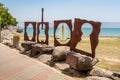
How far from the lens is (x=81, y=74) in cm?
1419

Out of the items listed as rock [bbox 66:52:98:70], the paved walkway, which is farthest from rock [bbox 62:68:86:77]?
the paved walkway

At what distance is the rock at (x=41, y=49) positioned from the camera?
59.5 ft

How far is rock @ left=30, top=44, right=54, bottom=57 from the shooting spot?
714 inches

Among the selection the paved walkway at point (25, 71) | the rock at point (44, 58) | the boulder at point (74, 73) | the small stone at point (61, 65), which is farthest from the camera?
the rock at point (44, 58)

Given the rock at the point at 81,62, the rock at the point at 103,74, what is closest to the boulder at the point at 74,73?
the rock at the point at 81,62

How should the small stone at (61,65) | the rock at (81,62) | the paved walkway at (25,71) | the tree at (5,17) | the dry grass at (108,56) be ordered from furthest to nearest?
the tree at (5,17)
the dry grass at (108,56)
the small stone at (61,65)
the rock at (81,62)
the paved walkway at (25,71)

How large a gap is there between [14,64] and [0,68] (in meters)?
1.17

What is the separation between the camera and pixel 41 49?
18.3 m

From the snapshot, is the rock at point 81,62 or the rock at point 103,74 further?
the rock at point 81,62

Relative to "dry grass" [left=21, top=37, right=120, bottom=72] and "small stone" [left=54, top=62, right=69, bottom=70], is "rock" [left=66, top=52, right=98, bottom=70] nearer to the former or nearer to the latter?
"small stone" [left=54, top=62, right=69, bottom=70]

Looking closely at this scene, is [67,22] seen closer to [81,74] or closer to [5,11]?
[81,74]

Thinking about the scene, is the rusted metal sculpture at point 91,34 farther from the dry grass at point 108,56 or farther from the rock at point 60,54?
the dry grass at point 108,56

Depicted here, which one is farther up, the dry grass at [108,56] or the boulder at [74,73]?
the boulder at [74,73]

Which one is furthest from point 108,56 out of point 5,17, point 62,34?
point 5,17
